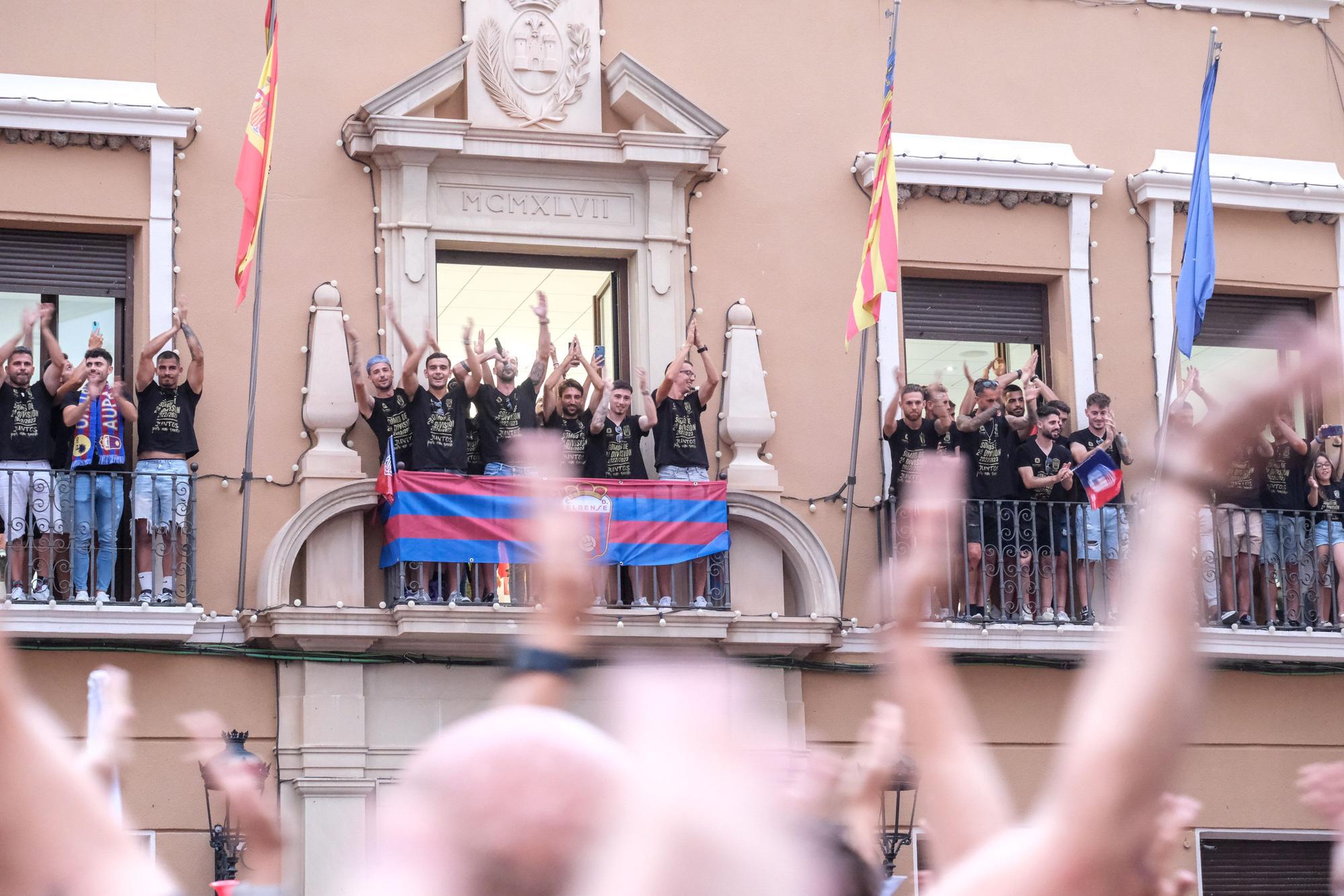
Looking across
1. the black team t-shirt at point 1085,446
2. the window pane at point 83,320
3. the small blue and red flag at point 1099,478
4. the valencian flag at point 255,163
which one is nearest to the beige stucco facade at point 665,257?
the window pane at point 83,320

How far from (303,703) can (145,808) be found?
3.91 feet

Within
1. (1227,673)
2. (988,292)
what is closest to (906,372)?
(988,292)

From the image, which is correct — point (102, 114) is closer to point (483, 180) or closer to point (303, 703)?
point (483, 180)

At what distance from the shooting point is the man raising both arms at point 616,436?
43.3 feet

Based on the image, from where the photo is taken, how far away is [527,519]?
1252cm

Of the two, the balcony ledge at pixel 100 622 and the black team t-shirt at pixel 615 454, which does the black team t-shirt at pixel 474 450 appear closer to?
the black team t-shirt at pixel 615 454

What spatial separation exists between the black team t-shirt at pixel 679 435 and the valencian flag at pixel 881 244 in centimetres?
122

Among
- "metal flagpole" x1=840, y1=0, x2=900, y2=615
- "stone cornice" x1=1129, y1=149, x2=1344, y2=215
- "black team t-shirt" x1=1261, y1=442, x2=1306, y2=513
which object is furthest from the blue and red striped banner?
"stone cornice" x1=1129, y1=149, x2=1344, y2=215

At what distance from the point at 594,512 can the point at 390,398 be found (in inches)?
63.1

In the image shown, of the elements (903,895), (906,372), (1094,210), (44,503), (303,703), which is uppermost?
(1094,210)

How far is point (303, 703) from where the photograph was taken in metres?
12.5

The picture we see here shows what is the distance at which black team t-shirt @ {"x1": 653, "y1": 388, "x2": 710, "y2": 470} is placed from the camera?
13273mm

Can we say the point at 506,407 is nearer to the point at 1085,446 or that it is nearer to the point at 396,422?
the point at 396,422

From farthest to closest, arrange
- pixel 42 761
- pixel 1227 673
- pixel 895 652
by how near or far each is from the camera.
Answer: pixel 1227 673 → pixel 895 652 → pixel 42 761
